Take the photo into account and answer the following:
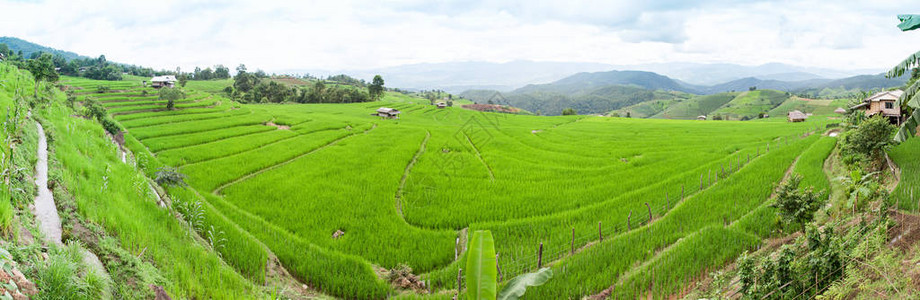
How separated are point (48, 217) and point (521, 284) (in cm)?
513

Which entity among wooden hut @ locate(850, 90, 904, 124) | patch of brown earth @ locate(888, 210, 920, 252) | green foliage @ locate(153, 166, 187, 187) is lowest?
green foliage @ locate(153, 166, 187, 187)

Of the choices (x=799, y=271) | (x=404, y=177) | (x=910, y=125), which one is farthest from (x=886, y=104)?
(x=404, y=177)

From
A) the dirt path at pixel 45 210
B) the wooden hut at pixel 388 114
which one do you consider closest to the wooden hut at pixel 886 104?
the dirt path at pixel 45 210

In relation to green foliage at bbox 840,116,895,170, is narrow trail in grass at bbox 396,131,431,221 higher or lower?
lower

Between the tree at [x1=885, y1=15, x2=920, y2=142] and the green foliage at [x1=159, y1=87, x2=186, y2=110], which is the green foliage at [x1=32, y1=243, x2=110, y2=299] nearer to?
the tree at [x1=885, y1=15, x2=920, y2=142]

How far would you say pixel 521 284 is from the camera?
4125mm


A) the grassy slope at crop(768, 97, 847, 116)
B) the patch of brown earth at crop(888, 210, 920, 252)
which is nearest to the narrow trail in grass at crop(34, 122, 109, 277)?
the patch of brown earth at crop(888, 210, 920, 252)

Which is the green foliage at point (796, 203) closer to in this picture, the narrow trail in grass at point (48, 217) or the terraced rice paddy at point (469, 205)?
the terraced rice paddy at point (469, 205)

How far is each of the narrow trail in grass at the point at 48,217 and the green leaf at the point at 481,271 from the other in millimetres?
3367

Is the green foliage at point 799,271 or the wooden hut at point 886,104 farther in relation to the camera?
the wooden hut at point 886,104

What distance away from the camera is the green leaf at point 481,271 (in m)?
3.78

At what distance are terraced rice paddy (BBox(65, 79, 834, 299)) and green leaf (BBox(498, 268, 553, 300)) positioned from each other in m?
1.80

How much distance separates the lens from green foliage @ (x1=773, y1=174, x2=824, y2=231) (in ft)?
22.1

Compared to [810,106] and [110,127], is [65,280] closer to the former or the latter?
[110,127]
